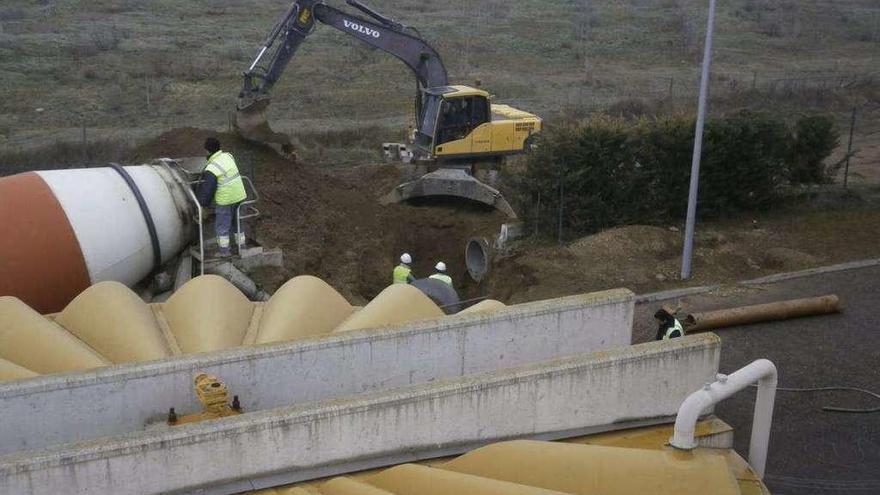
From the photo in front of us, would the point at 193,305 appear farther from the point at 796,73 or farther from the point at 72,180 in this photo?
the point at 796,73

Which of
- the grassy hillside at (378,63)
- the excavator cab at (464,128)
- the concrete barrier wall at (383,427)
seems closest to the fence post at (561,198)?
A: the excavator cab at (464,128)

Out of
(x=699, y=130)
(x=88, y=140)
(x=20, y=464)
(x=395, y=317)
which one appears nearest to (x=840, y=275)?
(x=699, y=130)

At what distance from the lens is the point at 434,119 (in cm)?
1922

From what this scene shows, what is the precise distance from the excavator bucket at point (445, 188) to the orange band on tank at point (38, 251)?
964cm

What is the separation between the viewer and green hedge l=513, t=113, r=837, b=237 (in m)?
16.4

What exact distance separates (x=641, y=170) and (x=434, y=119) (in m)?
4.69

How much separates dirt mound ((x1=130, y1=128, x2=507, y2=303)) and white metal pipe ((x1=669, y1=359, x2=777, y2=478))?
8617mm

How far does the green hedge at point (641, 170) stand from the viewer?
16422 mm

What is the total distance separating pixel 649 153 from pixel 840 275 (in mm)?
4068

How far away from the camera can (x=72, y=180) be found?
10.3 meters

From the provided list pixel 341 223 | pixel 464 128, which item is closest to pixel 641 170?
pixel 464 128

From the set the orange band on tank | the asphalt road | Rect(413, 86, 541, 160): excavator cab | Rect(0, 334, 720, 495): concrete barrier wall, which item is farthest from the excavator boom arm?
Rect(0, 334, 720, 495): concrete barrier wall

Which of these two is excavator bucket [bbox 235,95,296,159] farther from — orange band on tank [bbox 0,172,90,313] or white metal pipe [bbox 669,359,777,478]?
white metal pipe [bbox 669,359,777,478]

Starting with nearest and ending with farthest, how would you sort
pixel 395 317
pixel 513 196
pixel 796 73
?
pixel 395 317 → pixel 513 196 → pixel 796 73
